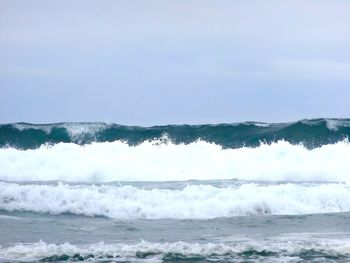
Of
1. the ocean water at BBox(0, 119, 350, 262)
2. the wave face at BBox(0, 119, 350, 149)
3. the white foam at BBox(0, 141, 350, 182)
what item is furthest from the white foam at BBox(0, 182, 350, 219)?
the wave face at BBox(0, 119, 350, 149)

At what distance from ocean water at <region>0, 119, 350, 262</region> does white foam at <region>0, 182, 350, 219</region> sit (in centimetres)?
3

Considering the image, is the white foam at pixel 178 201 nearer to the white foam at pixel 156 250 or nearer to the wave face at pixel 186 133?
the white foam at pixel 156 250

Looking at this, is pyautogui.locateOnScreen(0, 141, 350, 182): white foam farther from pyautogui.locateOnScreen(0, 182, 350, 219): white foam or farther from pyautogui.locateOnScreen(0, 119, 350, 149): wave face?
pyautogui.locateOnScreen(0, 182, 350, 219): white foam

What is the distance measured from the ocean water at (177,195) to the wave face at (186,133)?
53 mm

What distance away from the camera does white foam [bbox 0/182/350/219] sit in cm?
1488

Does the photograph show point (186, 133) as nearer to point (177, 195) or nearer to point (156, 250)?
point (177, 195)

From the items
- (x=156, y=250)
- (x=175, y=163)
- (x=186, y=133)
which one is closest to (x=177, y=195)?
(x=156, y=250)

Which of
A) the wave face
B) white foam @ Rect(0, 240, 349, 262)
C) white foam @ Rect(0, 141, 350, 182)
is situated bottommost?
white foam @ Rect(0, 240, 349, 262)

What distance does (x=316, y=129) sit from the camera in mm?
30562

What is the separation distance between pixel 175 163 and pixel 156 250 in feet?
51.6

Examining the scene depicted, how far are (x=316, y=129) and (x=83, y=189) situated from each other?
53.1 ft

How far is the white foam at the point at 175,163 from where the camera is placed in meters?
23.1

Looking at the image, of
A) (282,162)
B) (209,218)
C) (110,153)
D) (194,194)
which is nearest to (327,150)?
(282,162)

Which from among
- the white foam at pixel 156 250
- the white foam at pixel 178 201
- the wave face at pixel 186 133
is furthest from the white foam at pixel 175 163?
the white foam at pixel 156 250
